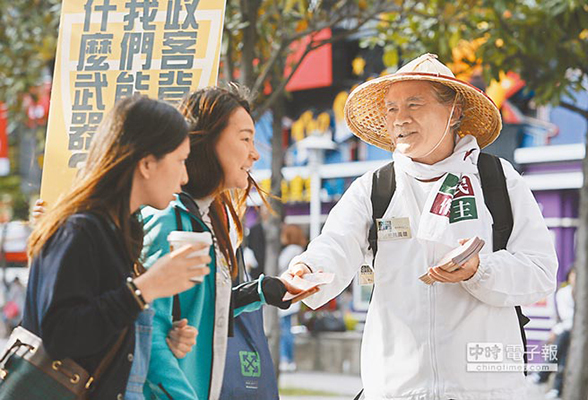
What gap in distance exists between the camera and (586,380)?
24.6 ft

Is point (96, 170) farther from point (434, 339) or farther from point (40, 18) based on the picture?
point (40, 18)

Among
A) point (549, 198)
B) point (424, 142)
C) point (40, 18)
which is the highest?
point (40, 18)

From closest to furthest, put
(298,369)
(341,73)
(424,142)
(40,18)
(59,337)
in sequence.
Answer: (59,337)
(424,142)
(40,18)
(298,369)
(341,73)

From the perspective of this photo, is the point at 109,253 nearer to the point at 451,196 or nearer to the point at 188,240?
the point at 188,240

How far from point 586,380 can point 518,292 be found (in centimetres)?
433

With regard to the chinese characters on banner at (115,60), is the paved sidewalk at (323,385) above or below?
below

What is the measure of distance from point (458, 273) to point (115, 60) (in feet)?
6.16

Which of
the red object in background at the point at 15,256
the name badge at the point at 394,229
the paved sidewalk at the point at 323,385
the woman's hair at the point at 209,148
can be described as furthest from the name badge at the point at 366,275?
the red object in background at the point at 15,256

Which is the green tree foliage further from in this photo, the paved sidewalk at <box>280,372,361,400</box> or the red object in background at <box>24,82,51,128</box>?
the paved sidewalk at <box>280,372,361,400</box>

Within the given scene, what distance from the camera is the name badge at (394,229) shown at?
12.0 feet

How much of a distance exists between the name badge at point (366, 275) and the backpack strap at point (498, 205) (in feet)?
1.55

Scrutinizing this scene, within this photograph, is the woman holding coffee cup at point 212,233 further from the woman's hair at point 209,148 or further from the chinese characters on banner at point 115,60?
the chinese characters on banner at point 115,60

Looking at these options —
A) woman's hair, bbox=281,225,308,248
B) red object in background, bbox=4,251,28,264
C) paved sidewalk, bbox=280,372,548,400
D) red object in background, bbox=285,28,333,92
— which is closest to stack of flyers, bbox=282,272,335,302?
paved sidewalk, bbox=280,372,548,400

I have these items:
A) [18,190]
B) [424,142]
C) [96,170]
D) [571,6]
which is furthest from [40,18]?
[18,190]
